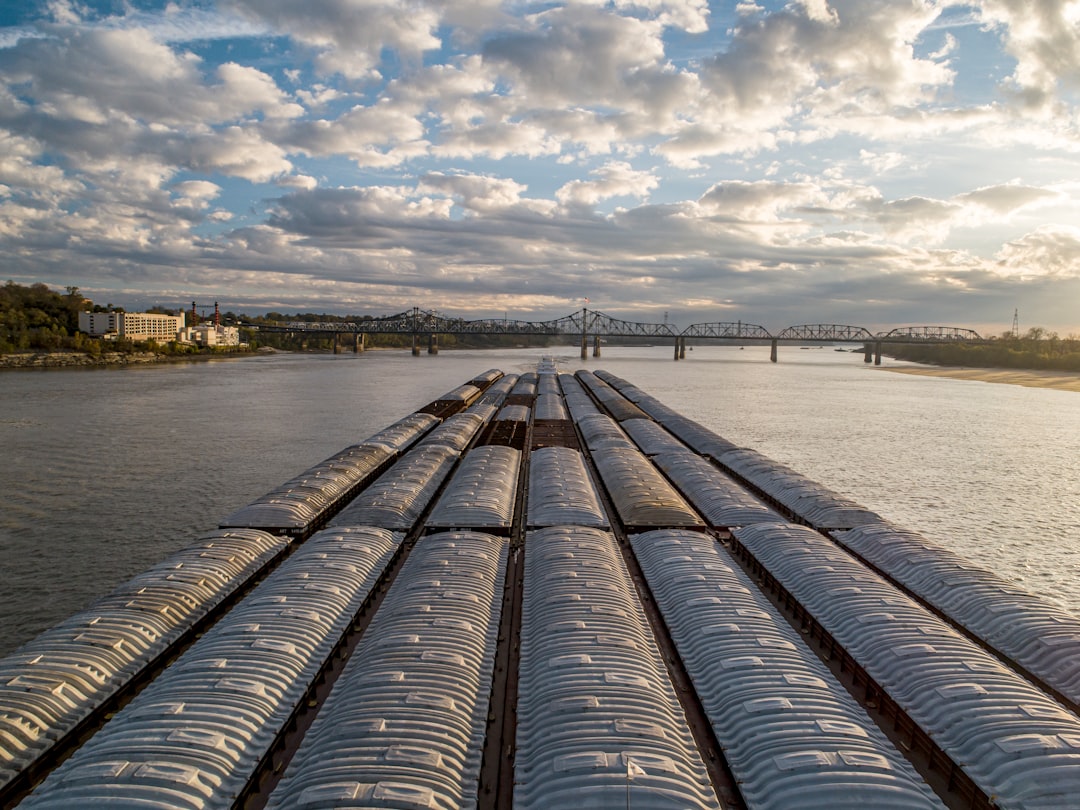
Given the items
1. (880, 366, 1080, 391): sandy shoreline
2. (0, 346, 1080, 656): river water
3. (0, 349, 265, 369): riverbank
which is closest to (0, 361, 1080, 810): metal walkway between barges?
(0, 346, 1080, 656): river water

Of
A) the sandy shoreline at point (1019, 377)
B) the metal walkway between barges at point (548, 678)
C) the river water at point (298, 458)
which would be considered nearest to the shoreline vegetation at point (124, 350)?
the sandy shoreline at point (1019, 377)

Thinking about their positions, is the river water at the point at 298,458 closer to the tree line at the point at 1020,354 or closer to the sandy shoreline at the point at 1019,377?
the sandy shoreline at the point at 1019,377

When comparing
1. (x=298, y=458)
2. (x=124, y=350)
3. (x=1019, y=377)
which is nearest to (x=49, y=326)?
(x=124, y=350)

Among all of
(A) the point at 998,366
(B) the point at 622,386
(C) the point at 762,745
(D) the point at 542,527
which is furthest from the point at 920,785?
(A) the point at 998,366

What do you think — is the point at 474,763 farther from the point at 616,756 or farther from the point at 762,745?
the point at 762,745

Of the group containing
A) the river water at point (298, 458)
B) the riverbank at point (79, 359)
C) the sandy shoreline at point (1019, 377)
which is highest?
the sandy shoreline at point (1019, 377)

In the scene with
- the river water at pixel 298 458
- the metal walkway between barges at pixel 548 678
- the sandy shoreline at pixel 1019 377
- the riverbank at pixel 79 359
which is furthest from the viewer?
the riverbank at pixel 79 359
